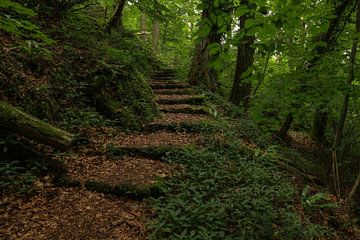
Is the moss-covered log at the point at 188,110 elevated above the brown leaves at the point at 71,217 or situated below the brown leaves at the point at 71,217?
above

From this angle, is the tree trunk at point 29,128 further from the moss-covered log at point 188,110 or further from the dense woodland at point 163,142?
the moss-covered log at point 188,110

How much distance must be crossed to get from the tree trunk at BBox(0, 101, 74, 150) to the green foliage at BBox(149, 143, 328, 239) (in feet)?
6.64

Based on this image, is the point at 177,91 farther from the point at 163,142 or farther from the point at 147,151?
the point at 147,151

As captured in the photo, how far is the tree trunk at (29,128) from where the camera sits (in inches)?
183

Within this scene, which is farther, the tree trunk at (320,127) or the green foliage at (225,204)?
the tree trunk at (320,127)

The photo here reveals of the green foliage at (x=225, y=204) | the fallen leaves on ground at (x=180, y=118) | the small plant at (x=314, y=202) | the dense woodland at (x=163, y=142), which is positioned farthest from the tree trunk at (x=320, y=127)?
the green foliage at (x=225, y=204)

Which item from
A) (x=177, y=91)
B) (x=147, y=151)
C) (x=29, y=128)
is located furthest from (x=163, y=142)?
(x=177, y=91)

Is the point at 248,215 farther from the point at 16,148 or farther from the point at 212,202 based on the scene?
the point at 16,148

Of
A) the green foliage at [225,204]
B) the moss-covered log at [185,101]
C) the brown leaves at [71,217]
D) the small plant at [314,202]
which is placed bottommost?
the brown leaves at [71,217]

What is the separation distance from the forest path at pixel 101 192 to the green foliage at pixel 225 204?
1.08 ft

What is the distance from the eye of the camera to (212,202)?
14.2ft

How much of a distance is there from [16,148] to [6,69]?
1.82m

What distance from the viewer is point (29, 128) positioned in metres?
4.79

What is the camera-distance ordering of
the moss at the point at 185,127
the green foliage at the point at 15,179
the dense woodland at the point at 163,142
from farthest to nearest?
the moss at the point at 185,127 < the green foliage at the point at 15,179 < the dense woodland at the point at 163,142
